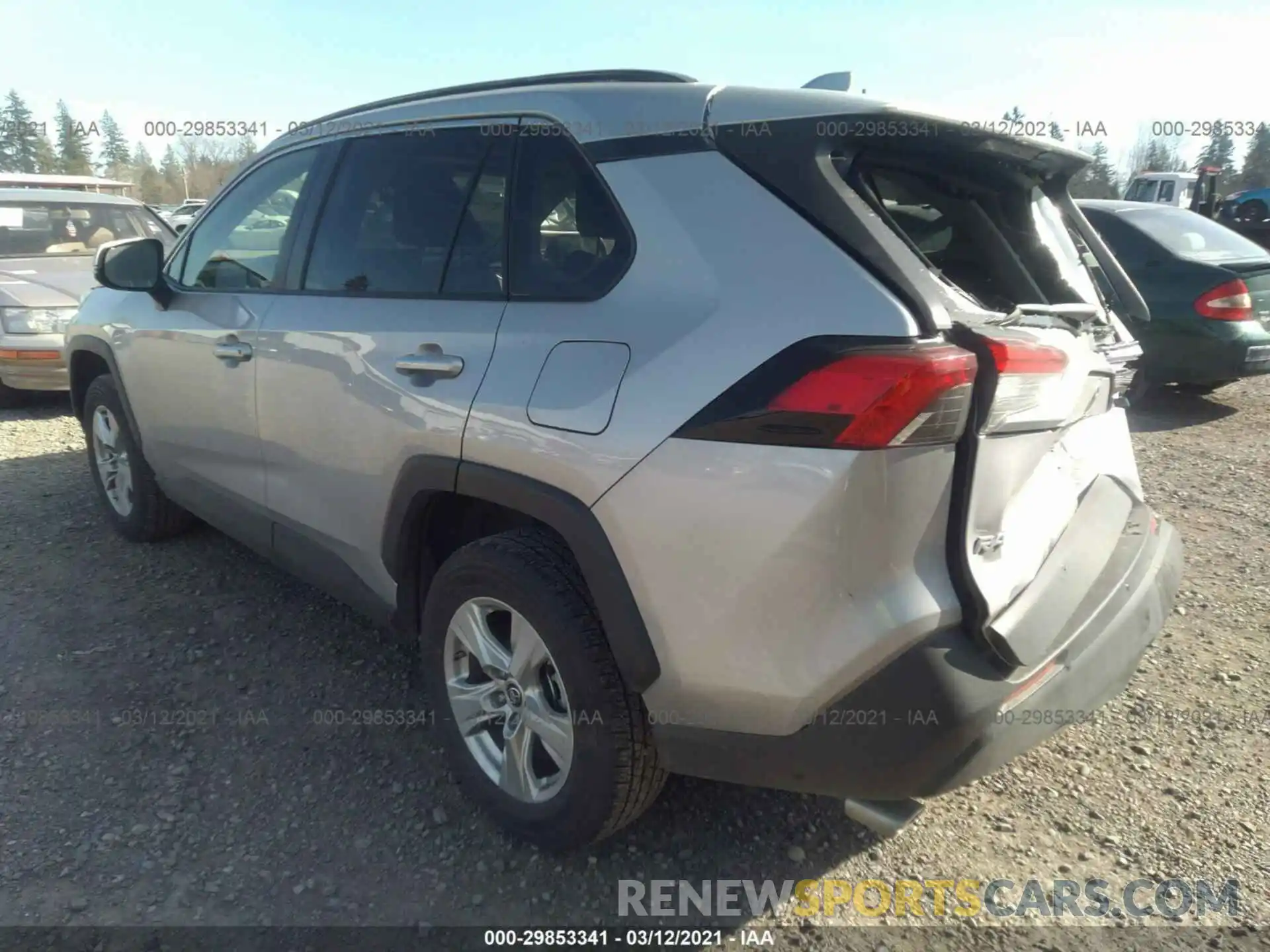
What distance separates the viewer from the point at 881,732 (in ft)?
5.94

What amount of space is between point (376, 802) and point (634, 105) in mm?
1977

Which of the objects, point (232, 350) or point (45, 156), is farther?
point (45, 156)

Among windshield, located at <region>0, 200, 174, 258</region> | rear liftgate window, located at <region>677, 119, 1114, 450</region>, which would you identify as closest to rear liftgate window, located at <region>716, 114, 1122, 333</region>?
rear liftgate window, located at <region>677, 119, 1114, 450</region>

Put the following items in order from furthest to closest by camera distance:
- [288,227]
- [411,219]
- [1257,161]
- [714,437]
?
[1257,161] < [288,227] < [411,219] < [714,437]

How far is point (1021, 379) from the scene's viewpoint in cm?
186

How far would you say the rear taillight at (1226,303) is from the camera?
660cm

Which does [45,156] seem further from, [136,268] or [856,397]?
[856,397]

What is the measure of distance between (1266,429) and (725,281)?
6379 millimetres

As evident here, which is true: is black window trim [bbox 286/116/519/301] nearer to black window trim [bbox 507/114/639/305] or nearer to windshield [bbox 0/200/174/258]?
black window trim [bbox 507/114/639/305]

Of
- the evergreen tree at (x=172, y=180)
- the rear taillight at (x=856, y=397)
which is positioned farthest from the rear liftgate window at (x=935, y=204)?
the evergreen tree at (x=172, y=180)

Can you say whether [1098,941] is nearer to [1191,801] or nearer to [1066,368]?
[1191,801]

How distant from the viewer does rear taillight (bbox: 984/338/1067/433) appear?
180 cm

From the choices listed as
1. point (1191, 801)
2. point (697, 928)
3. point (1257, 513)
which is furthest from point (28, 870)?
point (1257, 513)

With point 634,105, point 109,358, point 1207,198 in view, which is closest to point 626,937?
point 634,105
